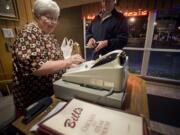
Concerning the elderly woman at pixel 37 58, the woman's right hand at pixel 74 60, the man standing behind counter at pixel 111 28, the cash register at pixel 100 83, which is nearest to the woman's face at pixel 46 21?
the elderly woman at pixel 37 58

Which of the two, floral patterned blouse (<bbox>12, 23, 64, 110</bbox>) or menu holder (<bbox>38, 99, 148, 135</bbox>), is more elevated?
floral patterned blouse (<bbox>12, 23, 64, 110</bbox>)

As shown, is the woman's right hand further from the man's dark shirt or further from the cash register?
the man's dark shirt

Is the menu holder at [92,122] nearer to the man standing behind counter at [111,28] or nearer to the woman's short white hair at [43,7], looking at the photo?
the woman's short white hair at [43,7]

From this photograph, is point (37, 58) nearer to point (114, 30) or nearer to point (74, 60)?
point (74, 60)

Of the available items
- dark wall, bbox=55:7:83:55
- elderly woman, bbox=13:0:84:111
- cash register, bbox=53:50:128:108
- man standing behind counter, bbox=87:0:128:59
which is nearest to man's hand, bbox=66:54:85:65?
elderly woman, bbox=13:0:84:111

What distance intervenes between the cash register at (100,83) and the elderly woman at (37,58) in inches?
5.3

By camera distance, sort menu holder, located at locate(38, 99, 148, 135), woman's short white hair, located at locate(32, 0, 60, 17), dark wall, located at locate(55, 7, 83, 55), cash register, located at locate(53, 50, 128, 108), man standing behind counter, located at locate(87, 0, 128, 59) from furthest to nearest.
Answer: dark wall, located at locate(55, 7, 83, 55) → man standing behind counter, located at locate(87, 0, 128, 59) → woman's short white hair, located at locate(32, 0, 60, 17) → cash register, located at locate(53, 50, 128, 108) → menu holder, located at locate(38, 99, 148, 135)

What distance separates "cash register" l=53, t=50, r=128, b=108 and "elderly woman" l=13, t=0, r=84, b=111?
0.44 feet

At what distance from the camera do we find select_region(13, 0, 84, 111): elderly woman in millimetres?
726

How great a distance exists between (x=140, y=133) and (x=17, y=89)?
0.83m

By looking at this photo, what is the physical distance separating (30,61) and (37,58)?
0.04m

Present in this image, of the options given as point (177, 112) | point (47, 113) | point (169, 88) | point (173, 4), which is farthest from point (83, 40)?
point (47, 113)

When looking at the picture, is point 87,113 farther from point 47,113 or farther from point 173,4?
point 173,4

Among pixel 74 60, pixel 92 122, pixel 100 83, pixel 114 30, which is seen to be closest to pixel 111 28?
pixel 114 30
